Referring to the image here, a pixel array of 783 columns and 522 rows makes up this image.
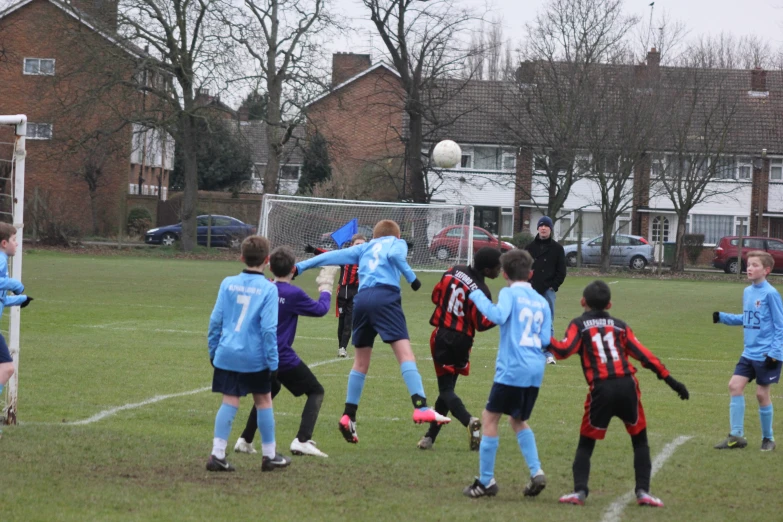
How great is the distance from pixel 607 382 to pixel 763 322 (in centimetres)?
253

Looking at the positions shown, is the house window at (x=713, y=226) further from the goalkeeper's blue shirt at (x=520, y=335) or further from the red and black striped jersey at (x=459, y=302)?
the goalkeeper's blue shirt at (x=520, y=335)

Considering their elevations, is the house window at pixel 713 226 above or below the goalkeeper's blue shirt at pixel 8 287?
above

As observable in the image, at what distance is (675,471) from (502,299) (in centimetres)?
198

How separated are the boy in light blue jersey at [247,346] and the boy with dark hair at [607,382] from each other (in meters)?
1.92

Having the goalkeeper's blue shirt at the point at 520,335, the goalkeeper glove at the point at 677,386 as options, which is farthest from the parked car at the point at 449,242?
the goalkeeper glove at the point at 677,386

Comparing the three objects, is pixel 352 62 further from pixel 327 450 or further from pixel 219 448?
pixel 219 448

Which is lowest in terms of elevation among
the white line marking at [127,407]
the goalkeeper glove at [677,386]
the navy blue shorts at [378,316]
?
the white line marking at [127,407]

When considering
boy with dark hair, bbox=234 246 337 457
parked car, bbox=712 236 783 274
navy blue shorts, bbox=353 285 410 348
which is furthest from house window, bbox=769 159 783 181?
boy with dark hair, bbox=234 246 337 457

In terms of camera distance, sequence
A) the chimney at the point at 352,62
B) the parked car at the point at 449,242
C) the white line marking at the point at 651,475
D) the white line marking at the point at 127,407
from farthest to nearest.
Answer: the chimney at the point at 352,62 → the parked car at the point at 449,242 → the white line marking at the point at 127,407 → the white line marking at the point at 651,475

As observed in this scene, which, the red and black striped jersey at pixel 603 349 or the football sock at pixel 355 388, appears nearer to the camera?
the red and black striped jersey at pixel 603 349

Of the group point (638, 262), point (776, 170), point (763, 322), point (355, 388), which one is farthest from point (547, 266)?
point (776, 170)

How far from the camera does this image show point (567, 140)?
129 feet

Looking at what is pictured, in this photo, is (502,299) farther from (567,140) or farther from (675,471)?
(567,140)

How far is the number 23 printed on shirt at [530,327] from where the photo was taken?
6.03 meters
